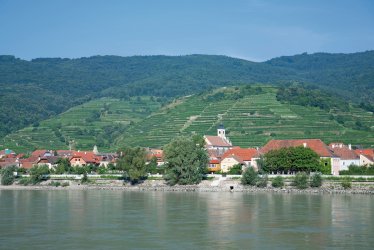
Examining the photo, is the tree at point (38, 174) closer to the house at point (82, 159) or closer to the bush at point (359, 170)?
the house at point (82, 159)

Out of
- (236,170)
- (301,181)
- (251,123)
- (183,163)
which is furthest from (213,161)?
(251,123)

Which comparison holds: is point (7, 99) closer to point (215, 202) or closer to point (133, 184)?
point (133, 184)

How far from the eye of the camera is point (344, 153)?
85.2 metres

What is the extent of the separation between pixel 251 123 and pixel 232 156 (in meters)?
37.7

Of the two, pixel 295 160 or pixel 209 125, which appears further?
pixel 209 125

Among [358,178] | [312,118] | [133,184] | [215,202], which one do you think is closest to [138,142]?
[312,118]

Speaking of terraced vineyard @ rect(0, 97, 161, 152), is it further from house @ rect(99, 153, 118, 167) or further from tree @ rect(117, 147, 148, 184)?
tree @ rect(117, 147, 148, 184)

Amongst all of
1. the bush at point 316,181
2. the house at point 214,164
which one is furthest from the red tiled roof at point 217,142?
the bush at point 316,181

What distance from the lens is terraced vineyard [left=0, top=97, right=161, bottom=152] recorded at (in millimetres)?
137750

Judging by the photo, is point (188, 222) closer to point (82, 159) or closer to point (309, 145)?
point (309, 145)

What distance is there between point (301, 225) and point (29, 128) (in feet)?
395

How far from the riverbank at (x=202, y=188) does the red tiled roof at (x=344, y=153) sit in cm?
1271

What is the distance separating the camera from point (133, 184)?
270 ft

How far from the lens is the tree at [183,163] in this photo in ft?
256
